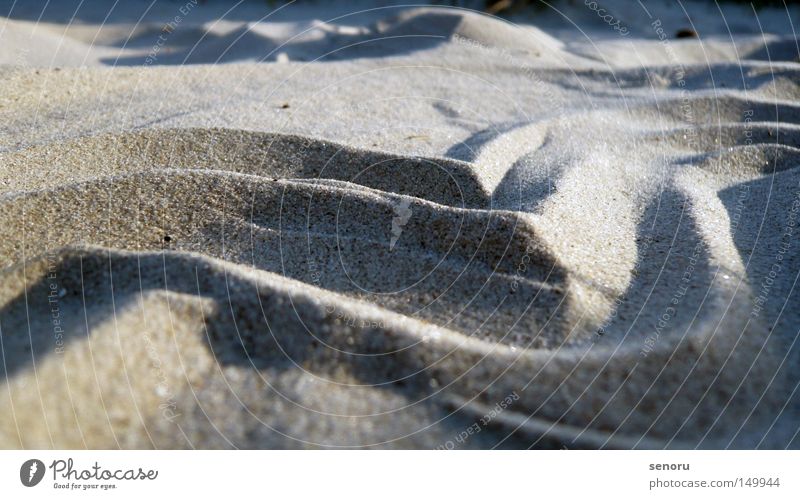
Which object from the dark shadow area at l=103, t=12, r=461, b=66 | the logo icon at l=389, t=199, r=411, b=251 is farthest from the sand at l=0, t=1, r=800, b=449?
the dark shadow area at l=103, t=12, r=461, b=66

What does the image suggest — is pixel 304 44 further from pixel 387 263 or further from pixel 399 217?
pixel 387 263

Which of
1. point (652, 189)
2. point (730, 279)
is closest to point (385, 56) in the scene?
point (652, 189)

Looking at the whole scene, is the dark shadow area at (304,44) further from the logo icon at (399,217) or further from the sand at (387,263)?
the logo icon at (399,217)

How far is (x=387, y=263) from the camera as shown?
184 cm

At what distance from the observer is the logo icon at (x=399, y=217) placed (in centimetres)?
192

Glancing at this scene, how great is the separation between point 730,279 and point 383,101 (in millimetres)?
1680

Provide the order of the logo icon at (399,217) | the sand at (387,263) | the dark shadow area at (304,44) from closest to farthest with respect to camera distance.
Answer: the sand at (387,263)
the logo icon at (399,217)
the dark shadow area at (304,44)

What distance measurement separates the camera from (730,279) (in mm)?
1796

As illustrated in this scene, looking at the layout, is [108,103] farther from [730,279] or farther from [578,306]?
[730,279]
